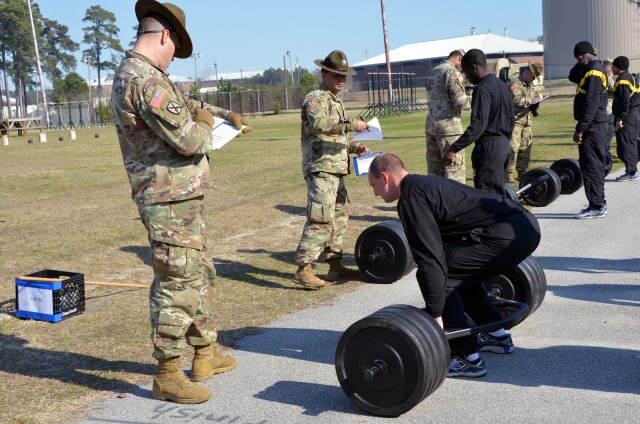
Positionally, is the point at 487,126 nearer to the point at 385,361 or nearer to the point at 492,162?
the point at 492,162

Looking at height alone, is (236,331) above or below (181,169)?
below

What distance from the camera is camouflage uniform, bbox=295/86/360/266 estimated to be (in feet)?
25.5

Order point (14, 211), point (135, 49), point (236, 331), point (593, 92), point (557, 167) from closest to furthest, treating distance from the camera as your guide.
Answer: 1. point (135, 49)
2. point (236, 331)
3. point (593, 92)
4. point (557, 167)
5. point (14, 211)

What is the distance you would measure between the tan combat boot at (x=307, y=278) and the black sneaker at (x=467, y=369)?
8.71ft

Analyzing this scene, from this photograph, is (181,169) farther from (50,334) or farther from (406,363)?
(50,334)

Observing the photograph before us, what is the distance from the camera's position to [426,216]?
480cm

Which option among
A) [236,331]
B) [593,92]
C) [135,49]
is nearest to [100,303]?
[236,331]

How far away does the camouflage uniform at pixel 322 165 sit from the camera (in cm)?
778

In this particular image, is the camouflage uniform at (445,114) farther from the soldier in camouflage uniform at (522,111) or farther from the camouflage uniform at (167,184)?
the camouflage uniform at (167,184)

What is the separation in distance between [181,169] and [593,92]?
6705 mm

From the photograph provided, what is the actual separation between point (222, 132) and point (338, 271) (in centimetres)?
288

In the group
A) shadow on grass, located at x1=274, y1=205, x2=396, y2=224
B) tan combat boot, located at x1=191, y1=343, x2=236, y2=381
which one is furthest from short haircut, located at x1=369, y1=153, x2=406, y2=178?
shadow on grass, located at x1=274, y1=205, x2=396, y2=224

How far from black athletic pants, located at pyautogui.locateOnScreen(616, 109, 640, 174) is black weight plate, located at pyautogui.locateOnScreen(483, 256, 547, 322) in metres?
9.07

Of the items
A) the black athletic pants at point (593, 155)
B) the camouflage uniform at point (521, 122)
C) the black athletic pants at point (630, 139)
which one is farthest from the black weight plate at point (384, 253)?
the black athletic pants at point (630, 139)
